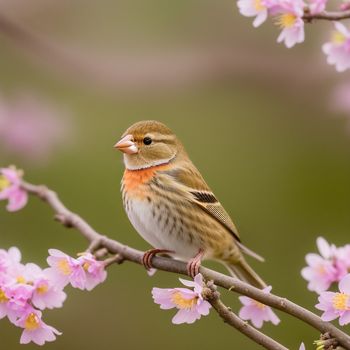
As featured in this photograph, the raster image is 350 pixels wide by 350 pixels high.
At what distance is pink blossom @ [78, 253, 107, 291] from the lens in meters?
2.82

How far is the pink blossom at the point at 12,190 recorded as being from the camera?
11.7ft

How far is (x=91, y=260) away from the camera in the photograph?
9.25 feet

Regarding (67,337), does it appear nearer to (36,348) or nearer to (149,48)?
(36,348)

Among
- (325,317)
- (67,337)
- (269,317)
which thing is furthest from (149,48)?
(325,317)

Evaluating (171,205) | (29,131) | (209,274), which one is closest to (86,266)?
(209,274)

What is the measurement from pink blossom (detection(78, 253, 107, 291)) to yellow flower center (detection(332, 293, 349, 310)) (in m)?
0.75

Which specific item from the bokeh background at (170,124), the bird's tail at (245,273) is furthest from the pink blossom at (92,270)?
the bokeh background at (170,124)

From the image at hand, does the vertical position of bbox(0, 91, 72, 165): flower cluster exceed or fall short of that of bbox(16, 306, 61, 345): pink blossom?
it exceeds it

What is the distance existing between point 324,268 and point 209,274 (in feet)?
1.74

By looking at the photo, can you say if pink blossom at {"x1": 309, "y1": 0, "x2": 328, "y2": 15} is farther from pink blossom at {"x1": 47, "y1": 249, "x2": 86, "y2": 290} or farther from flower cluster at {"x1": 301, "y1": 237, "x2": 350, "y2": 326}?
pink blossom at {"x1": 47, "y1": 249, "x2": 86, "y2": 290}

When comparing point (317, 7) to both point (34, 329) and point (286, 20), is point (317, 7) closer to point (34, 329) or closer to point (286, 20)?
point (286, 20)

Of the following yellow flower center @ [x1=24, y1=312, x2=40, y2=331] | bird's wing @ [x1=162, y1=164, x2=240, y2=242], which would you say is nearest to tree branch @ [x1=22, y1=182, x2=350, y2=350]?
yellow flower center @ [x1=24, y1=312, x2=40, y2=331]

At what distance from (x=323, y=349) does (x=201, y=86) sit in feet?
13.2

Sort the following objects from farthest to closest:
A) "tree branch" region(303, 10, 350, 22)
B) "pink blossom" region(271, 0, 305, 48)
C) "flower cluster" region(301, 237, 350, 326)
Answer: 1. "flower cluster" region(301, 237, 350, 326)
2. "pink blossom" region(271, 0, 305, 48)
3. "tree branch" region(303, 10, 350, 22)
